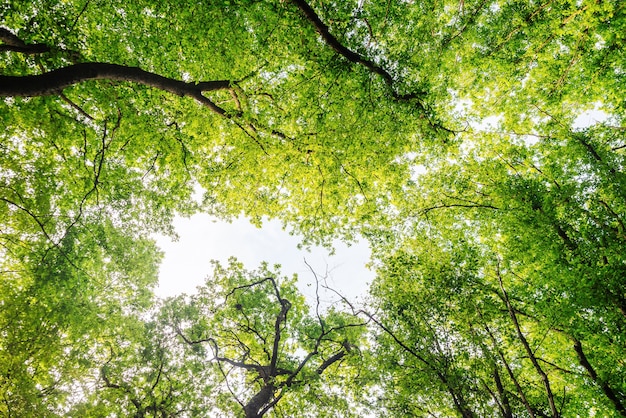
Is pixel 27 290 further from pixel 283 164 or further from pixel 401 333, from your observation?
pixel 401 333

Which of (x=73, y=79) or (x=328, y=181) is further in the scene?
(x=328, y=181)

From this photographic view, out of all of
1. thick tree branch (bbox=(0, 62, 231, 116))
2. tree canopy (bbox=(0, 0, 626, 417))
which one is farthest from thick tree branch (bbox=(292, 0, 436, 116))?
thick tree branch (bbox=(0, 62, 231, 116))

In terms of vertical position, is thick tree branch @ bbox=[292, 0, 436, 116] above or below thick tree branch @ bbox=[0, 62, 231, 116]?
above

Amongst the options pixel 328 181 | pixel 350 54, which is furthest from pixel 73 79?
pixel 328 181

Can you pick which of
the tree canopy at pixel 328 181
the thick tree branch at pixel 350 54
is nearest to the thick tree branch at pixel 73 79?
the tree canopy at pixel 328 181

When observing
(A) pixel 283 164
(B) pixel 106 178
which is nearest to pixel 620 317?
(A) pixel 283 164

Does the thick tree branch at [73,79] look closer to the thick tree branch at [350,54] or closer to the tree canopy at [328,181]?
the tree canopy at [328,181]

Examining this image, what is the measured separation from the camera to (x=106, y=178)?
9.96 m

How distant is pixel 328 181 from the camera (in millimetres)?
10125

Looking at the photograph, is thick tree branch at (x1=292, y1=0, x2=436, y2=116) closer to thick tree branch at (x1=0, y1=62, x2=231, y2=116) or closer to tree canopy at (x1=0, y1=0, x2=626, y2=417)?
tree canopy at (x1=0, y1=0, x2=626, y2=417)

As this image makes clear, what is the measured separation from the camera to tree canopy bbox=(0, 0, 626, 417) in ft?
22.5

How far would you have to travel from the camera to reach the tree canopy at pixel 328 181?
6871 mm

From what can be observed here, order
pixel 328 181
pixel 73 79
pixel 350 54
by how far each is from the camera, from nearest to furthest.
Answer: pixel 73 79
pixel 350 54
pixel 328 181

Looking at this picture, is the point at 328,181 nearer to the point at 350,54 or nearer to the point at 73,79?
the point at 350,54
